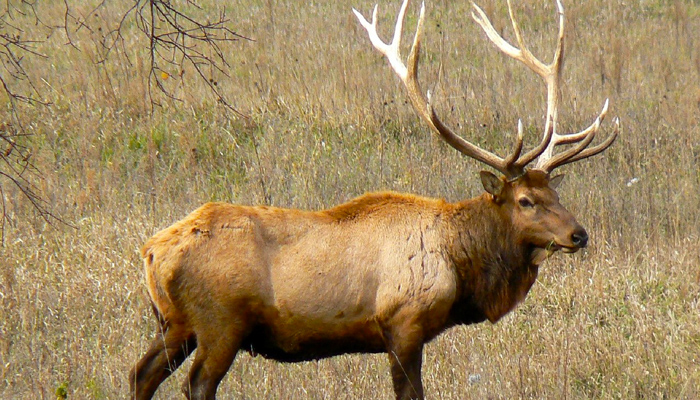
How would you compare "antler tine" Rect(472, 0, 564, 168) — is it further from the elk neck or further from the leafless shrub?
the leafless shrub

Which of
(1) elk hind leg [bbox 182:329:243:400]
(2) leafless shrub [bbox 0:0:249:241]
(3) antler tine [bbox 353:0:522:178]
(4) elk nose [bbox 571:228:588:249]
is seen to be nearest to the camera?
(2) leafless shrub [bbox 0:0:249:241]

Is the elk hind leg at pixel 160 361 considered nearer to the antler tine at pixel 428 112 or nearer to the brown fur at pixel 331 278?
the brown fur at pixel 331 278

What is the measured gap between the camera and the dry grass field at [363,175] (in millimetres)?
5613

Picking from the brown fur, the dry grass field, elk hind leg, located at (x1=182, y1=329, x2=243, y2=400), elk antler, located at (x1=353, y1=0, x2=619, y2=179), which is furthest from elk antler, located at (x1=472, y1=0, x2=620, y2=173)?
elk hind leg, located at (x1=182, y1=329, x2=243, y2=400)

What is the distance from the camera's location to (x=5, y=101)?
10812 millimetres

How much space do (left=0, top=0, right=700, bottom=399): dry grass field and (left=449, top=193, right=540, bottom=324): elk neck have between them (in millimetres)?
406

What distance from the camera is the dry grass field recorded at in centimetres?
561

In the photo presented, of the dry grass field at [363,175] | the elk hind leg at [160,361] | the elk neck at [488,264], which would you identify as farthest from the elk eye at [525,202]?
Result: the elk hind leg at [160,361]

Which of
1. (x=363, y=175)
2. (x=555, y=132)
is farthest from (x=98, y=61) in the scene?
(x=363, y=175)

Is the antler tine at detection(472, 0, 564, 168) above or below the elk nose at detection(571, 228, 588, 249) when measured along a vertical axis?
above

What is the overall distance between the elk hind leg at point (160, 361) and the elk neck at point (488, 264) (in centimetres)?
152

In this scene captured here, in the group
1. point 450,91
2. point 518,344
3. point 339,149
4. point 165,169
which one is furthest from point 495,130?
point 518,344

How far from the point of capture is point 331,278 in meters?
4.96

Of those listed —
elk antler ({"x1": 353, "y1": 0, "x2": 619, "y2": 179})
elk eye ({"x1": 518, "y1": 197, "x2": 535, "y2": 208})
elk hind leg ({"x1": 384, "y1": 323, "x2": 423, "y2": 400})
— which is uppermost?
elk antler ({"x1": 353, "y1": 0, "x2": 619, "y2": 179})
